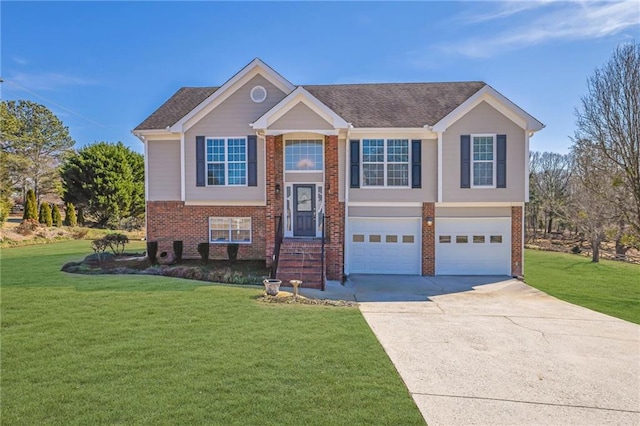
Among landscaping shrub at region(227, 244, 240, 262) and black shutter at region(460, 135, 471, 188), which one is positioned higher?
black shutter at region(460, 135, 471, 188)

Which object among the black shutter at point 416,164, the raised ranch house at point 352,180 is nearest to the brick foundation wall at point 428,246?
the raised ranch house at point 352,180

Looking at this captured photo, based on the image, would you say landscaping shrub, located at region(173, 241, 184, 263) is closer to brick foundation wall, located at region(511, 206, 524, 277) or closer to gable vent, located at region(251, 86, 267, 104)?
gable vent, located at region(251, 86, 267, 104)

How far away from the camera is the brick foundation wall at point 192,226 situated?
48.4ft

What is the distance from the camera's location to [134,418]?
12.3 ft

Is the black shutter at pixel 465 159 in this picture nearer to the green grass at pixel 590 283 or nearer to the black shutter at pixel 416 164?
the black shutter at pixel 416 164

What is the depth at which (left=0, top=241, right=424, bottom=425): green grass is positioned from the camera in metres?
3.94

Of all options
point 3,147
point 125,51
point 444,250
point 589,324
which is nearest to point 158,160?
point 125,51

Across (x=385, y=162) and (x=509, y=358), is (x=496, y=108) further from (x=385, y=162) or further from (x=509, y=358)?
(x=509, y=358)

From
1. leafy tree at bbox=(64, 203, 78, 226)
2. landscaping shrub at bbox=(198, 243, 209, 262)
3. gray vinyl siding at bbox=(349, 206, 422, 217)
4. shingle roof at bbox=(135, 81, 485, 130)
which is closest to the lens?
landscaping shrub at bbox=(198, 243, 209, 262)

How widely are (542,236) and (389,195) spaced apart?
95.7ft

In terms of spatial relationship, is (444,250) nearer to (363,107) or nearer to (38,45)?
(363,107)

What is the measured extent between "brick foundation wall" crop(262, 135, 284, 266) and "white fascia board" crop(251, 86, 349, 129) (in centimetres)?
66

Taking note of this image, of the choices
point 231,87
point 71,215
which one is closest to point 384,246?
point 231,87

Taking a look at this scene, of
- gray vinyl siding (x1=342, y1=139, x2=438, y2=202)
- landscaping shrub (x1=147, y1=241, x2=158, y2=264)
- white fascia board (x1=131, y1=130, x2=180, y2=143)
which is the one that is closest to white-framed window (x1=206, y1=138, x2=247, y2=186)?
white fascia board (x1=131, y1=130, x2=180, y2=143)
